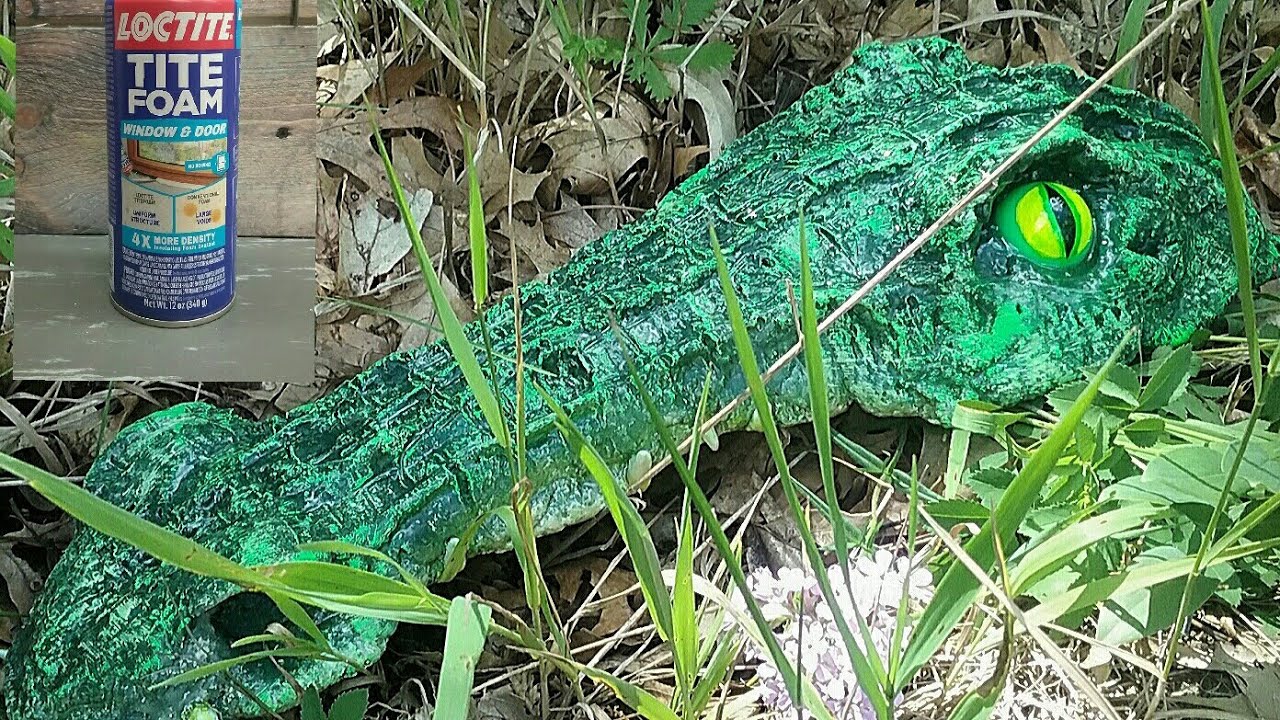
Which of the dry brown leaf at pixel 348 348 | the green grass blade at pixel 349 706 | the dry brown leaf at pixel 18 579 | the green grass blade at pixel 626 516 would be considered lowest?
the dry brown leaf at pixel 18 579

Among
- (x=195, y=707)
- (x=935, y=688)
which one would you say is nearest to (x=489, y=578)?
(x=195, y=707)

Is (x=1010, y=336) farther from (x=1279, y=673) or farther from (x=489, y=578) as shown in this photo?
(x=489, y=578)

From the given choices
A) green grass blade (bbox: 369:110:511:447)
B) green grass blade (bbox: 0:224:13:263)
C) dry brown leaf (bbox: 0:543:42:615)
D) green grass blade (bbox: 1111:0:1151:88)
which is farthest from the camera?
green grass blade (bbox: 1111:0:1151:88)

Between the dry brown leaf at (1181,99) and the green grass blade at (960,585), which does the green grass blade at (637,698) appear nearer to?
the green grass blade at (960,585)

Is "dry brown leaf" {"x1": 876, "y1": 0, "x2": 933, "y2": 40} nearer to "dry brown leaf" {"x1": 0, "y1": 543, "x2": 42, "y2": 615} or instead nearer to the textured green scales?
the textured green scales

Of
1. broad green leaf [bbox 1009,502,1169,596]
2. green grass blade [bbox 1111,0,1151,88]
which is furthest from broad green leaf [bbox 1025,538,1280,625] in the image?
green grass blade [bbox 1111,0,1151,88]

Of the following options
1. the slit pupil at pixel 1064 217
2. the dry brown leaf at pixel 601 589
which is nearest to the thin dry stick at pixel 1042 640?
the dry brown leaf at pixel 601 589

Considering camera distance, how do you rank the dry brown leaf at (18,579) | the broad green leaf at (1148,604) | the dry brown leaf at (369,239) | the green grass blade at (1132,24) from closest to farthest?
the broad green leaf at (1148,604)
the dry brown leaf at (18,579)
the green grass blade at (1132,24)
the dry brown leaf at (369,239)
